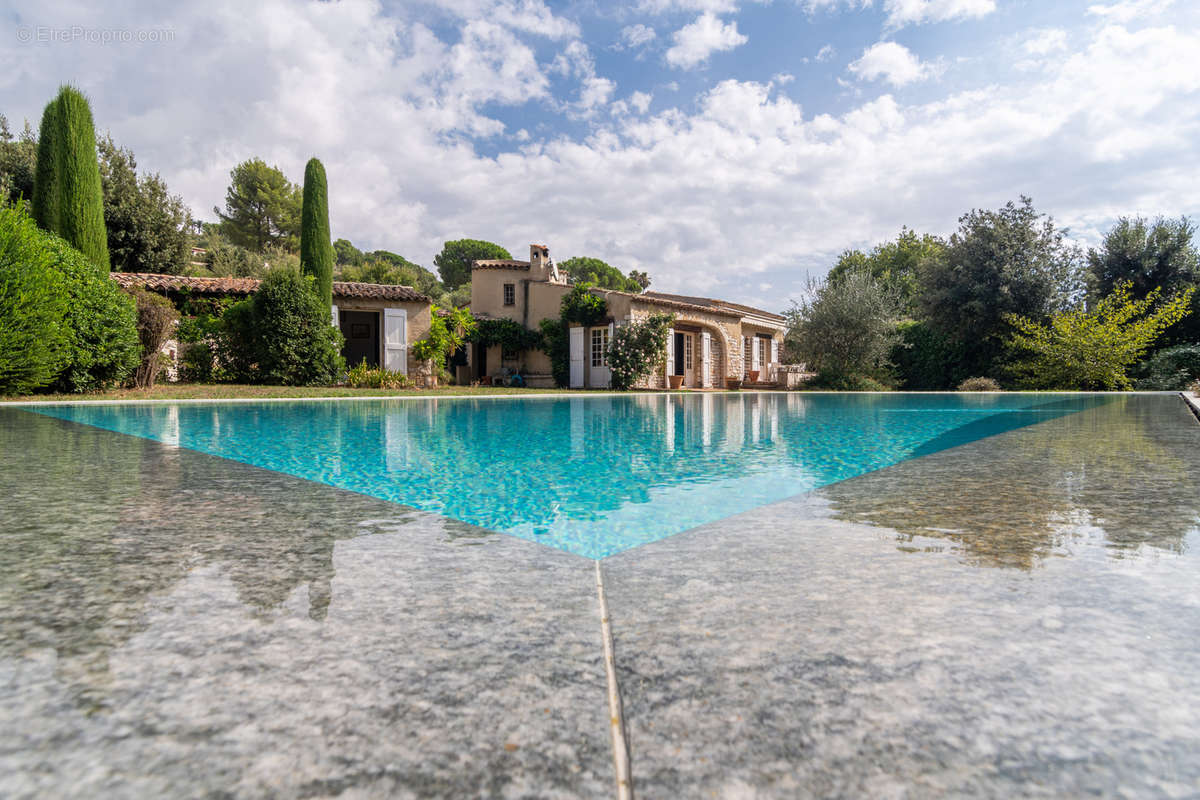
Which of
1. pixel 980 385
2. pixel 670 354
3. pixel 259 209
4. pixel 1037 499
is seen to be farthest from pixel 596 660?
pixel 259 209

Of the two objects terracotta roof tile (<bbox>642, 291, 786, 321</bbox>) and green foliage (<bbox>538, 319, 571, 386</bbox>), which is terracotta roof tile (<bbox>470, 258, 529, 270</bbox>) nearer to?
green foliage (<bbox>538, 319, 571, 386</bbox>)

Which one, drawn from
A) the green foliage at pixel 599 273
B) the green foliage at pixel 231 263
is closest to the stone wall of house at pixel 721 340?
the green foliage at pixel 231 263

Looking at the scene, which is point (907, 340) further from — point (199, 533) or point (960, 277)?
point (199, 533)

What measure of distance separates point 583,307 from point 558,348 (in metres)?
1.80

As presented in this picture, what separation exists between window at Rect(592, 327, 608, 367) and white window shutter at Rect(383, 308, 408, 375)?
20.1 ft

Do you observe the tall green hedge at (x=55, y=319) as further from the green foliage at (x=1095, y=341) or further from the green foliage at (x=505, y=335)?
the green foliage at (x=1095, y=341)

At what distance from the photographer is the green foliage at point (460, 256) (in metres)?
49.4

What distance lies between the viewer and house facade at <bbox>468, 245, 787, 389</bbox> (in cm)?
2045

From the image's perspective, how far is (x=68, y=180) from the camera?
44.1ft

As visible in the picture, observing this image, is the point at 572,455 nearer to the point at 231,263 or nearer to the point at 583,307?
the point at 583,307

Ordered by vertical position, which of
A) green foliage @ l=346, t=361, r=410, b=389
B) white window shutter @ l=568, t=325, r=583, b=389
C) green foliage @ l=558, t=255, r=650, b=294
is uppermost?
green foliage @ l=558, t=255, r=650, b=294

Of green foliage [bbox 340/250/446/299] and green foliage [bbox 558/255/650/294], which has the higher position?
green foliage [bbox 558/255/650/294]

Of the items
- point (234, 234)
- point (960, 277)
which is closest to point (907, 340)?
point (960, 277)

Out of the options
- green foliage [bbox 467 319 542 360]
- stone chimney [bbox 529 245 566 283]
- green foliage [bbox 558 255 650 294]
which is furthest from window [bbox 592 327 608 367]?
green foliage [bbox 558 255 650 294]
